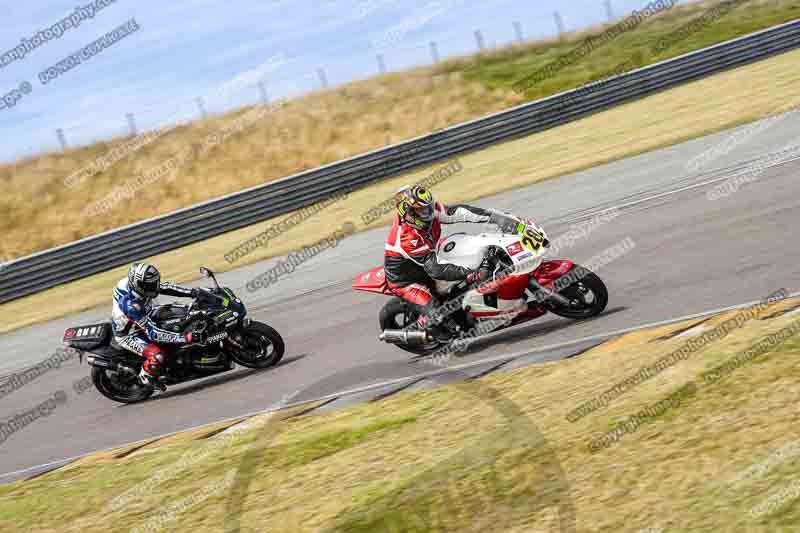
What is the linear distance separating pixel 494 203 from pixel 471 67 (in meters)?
27.8

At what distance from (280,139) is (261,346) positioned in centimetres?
2935

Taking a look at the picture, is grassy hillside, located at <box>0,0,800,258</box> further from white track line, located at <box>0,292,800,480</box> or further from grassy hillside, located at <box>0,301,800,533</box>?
grassy hillside, located at <box>0,301,800,533</box>

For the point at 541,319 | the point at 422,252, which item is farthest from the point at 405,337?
the point at 541,319

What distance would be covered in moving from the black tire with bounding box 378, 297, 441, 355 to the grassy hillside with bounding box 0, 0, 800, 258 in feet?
87.3

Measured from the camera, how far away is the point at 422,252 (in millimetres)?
9141

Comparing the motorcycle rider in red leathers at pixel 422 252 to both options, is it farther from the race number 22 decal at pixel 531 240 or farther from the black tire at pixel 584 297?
the black tire at pixel 584 297

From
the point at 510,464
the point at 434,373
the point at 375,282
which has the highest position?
the point at 375,282

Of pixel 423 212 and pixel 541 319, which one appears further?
pixel 541 319

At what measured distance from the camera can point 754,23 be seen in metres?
43.0

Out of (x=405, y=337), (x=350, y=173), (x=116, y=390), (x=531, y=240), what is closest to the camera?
(x=531, y=240)

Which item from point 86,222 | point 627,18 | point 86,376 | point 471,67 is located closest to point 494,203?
point 86,376

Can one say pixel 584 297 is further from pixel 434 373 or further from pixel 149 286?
pixel 149 286

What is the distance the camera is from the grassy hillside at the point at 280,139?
35.8 metres

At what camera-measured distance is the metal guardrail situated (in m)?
22.4
